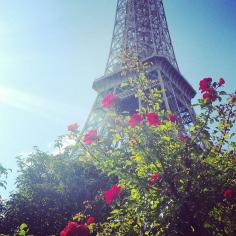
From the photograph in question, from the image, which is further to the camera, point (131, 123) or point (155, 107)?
point (155, 107)

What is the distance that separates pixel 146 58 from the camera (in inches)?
1348

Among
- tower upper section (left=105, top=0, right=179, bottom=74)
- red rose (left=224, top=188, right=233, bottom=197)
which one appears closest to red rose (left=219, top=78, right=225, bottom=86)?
red rose (left=224, top=188, right=233, bottom=197)

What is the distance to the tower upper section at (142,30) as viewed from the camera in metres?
39.3

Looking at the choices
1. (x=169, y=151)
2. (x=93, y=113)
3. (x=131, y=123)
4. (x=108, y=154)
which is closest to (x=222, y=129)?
(x=169, y=151)

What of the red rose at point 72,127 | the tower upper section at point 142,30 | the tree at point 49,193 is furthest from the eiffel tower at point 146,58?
the red rose at point 72,127

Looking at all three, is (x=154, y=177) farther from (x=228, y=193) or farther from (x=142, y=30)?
(x=142, y=30)

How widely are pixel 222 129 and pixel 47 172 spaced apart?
632 inches

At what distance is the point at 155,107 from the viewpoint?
6.57m

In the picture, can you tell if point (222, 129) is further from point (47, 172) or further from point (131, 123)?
point (47, 172)

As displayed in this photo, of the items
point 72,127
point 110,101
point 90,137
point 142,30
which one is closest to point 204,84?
point 110,101

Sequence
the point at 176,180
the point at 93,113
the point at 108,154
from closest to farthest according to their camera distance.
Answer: the point at 176,180 < the point at 108,154 < the point at 93,113

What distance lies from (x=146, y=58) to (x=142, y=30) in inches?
385

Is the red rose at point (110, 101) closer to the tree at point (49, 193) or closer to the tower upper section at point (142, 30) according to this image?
the tree at point (49, 193)

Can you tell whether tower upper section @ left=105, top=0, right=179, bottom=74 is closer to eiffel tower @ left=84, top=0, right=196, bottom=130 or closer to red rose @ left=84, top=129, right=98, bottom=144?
eiffel tower @ left=84, top=0, right=196, bottom=130
